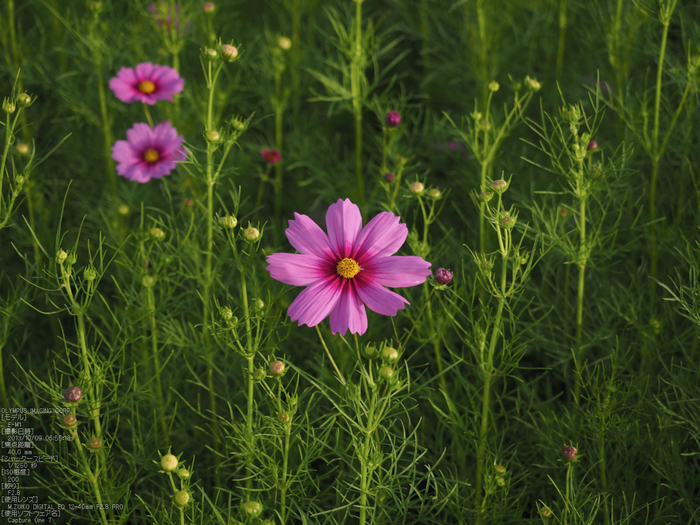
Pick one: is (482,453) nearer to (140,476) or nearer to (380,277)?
(380,277)

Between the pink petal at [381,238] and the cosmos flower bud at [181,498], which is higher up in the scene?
the pink petal at [381,238]

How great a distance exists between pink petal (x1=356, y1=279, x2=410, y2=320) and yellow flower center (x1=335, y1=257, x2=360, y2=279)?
0.02m

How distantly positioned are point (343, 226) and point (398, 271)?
0.12m

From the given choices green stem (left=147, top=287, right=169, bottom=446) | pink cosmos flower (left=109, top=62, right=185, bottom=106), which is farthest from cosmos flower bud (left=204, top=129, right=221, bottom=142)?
pink cosmos flower (left=109, top=62, right=185, bottom=106)

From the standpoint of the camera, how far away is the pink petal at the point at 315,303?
2.67ft

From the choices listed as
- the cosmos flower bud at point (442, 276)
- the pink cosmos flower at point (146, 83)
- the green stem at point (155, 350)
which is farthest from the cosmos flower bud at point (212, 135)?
the pink cosmos flower at point (146, 83)

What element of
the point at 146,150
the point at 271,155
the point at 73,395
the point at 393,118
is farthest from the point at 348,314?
the point at 146,150

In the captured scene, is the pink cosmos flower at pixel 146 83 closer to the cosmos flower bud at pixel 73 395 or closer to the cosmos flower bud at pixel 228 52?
the cosmos flower bud at pixel 228 52

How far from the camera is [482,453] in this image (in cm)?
105

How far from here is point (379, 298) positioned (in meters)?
0.84

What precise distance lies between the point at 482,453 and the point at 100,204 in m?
1.31

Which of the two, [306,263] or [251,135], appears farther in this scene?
[251,135]

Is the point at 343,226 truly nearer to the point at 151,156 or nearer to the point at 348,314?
the point at 348,314

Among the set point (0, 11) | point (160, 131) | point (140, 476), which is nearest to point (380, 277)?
point (140, 476)
